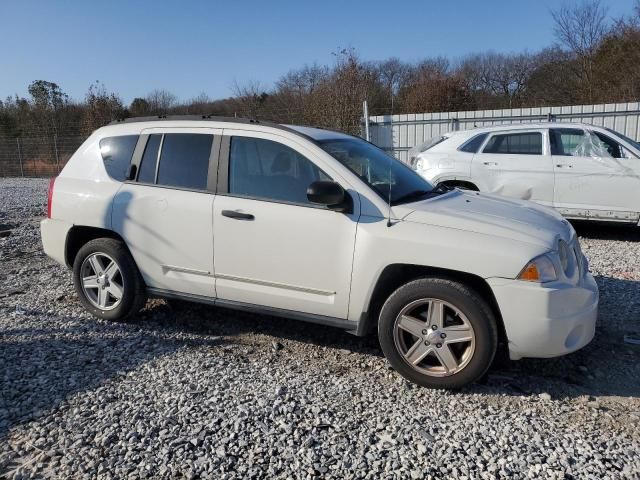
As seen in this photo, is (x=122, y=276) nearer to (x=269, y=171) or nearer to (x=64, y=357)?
(x=64, y=357)

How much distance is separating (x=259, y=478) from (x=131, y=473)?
65 centimetres

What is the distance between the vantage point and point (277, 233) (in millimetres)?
3920

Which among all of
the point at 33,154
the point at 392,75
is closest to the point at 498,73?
the point at 392,75

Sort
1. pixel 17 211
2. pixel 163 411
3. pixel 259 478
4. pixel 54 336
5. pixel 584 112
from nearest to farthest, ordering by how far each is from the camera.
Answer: pixel 259 478 → pixel 163 411 → pixel 54 336 → pixel 17 211 → pixel 584 112

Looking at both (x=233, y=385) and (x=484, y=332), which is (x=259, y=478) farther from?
(x=484, y=332)

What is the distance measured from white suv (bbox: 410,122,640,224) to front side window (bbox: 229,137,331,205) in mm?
5296

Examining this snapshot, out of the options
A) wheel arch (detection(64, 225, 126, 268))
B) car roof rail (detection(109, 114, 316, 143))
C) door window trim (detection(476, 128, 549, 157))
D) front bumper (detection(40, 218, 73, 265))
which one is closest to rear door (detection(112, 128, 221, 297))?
car roof rail (detection(109, 114, 316, 143))

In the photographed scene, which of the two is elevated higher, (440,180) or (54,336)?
(440,180)

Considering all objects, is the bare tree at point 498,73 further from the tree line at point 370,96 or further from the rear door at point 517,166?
the rear door at point 517,166

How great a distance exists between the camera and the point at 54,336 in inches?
175

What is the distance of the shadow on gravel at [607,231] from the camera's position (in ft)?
28.0

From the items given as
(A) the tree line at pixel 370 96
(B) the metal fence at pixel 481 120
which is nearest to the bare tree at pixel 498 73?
(A) the tree line at pixel 370 96

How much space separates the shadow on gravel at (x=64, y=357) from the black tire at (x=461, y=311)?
1566 mm

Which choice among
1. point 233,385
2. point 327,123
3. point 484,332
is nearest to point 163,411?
point 233,385
